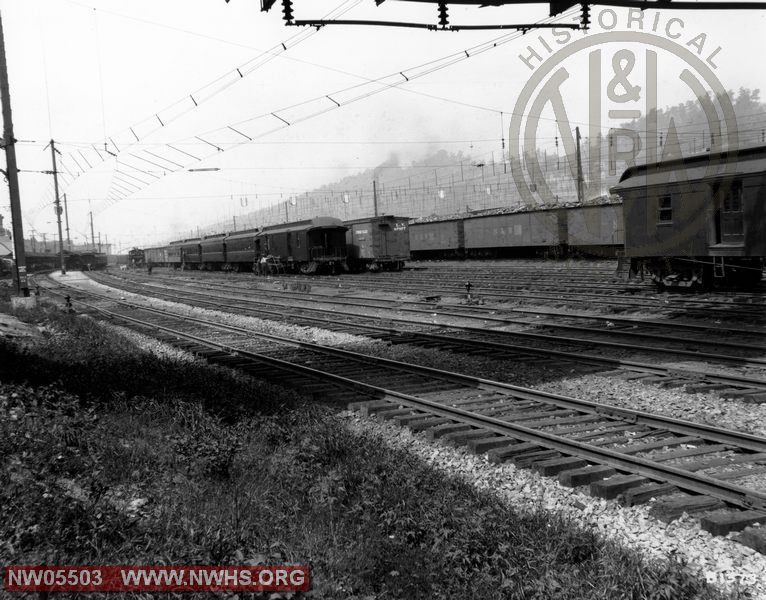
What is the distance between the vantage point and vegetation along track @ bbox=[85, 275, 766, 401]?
818 cm

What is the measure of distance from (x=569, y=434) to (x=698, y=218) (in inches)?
448

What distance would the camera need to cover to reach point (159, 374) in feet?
30.5

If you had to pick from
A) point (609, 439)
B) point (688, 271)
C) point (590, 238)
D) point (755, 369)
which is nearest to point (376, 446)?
point (609, 439)

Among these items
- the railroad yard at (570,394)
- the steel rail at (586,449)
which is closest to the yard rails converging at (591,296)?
the railroad yard at (570,394)

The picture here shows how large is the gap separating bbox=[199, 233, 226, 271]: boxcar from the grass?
133 feet

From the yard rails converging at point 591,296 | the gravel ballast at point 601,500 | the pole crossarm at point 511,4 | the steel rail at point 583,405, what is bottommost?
the gravel ballast at point 601,500

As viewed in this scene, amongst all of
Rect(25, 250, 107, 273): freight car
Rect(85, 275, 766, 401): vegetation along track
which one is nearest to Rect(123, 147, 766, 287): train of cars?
Rect(85, 275, 766, 401): vegetation along track

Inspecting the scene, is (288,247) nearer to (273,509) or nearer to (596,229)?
(596,229)

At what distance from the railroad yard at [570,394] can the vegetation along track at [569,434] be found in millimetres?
16

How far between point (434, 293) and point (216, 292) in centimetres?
1167

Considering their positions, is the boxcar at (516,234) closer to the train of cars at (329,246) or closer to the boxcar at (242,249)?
the train of cars at (329,246)

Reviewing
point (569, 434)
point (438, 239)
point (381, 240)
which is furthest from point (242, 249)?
point (569, 434)

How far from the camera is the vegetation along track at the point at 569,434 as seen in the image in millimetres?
4766

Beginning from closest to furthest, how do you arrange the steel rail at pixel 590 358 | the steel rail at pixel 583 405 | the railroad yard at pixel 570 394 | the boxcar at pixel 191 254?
the railroad yard at pixel 570 394, the steel rail at pixel 583 405, the steel rail at pixel 590 358, the boxcar at pixel 191 254
